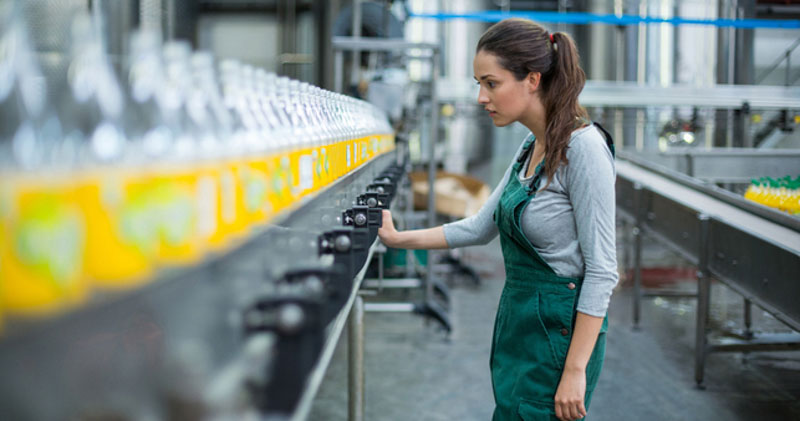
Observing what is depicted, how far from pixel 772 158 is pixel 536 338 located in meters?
4.63

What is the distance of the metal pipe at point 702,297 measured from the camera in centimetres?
334

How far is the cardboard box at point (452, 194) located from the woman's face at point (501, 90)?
3.94 metres

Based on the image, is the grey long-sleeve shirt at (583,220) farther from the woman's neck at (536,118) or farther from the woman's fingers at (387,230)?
the woman's fingers at (387,230)

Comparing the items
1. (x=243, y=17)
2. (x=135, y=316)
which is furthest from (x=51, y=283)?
(x=243, y=17)

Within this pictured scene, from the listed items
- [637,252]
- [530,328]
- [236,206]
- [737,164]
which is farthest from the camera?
[737,164]

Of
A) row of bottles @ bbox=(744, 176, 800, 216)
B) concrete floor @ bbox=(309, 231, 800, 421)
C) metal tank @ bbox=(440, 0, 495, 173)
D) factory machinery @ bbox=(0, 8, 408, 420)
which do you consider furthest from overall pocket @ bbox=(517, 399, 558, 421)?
metal tank @ bbox=(440, 0, 495, 173)

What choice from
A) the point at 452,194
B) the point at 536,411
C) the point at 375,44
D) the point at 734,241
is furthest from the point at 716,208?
the point at 452,194

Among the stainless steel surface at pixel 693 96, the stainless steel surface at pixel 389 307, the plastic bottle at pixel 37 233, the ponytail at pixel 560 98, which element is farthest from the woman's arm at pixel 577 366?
the stainless steel surface at pixel 693 96

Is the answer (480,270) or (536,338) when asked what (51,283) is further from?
(480,270)

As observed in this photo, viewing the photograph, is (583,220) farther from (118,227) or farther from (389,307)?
(389,307)

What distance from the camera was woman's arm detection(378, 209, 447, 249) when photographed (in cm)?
187

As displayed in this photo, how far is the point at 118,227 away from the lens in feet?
2.00

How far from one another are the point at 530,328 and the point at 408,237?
0.44m

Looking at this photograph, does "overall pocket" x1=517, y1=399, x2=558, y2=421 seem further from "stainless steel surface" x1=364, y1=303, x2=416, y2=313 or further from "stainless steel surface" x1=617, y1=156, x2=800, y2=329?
"stainless steel surface" x1=364, y1=303, x2=416, y2=313
